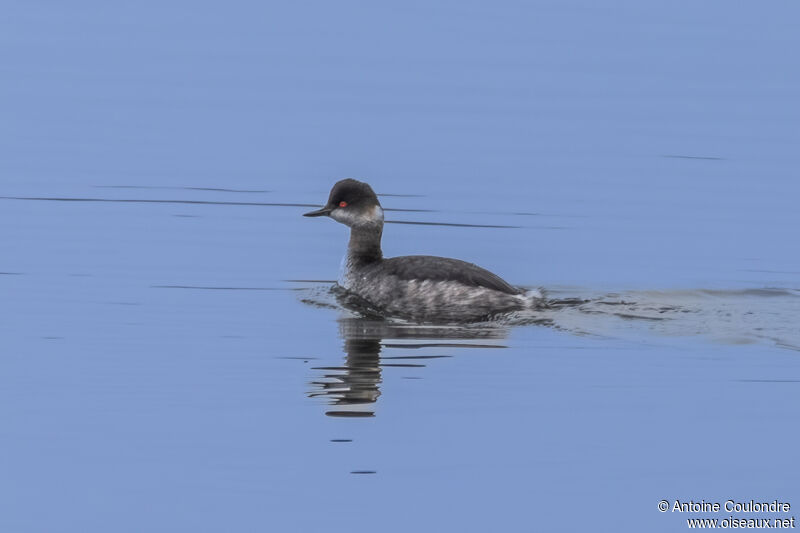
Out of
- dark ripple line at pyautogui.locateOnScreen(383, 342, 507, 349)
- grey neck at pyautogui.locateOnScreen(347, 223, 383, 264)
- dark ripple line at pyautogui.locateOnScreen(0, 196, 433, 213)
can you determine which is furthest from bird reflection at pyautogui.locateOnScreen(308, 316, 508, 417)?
dark ripple line at pyautogui.locateOnScreen(0, 196, 433, 213)

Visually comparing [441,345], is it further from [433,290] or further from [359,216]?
[359,216]

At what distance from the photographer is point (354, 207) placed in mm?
16750

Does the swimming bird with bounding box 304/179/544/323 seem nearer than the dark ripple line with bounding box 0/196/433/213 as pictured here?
Yes

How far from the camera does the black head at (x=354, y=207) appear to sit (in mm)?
16703

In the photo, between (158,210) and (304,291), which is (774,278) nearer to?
(304,291)

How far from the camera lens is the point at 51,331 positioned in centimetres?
1439

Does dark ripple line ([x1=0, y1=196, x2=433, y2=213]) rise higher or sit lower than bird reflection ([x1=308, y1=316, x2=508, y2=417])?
higher

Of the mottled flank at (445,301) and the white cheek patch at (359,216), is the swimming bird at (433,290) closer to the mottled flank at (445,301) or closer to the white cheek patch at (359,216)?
the mottled flank at (445,301)

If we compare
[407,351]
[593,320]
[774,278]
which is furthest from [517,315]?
[774,278]

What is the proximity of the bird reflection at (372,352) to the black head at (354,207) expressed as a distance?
1.39 metres

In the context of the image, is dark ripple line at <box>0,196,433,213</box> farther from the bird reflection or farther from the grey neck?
the bird reflection

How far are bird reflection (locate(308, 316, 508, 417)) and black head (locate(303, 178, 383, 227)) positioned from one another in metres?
1.39

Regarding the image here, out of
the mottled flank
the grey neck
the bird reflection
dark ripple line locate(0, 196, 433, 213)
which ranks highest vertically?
dark ripple line locate(0, 196, 433, 213)

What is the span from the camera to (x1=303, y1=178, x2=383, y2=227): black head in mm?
16703
